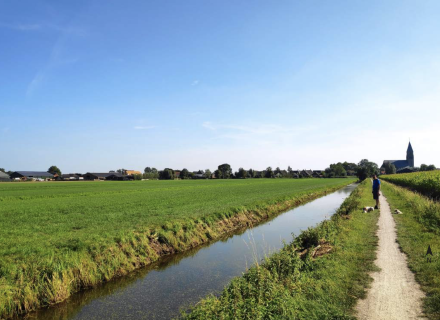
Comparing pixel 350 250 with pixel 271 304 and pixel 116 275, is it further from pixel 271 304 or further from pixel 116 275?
pixel 116 275

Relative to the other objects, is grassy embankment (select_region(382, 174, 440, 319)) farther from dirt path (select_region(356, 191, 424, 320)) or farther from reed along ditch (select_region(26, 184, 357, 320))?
reed along ditch (select_region(26, 184, 357, 320))

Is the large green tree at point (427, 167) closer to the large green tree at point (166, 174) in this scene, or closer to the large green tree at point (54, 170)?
the large green tree at point (166, 174)

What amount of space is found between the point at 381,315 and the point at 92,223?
51.1 ft

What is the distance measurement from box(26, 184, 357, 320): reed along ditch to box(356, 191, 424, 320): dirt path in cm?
368

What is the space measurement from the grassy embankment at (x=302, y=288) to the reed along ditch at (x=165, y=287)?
57.5 inches

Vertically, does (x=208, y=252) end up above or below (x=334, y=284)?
below

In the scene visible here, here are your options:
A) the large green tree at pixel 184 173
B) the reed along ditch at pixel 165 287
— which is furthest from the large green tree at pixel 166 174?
the reed along ditch at pixel 165 287

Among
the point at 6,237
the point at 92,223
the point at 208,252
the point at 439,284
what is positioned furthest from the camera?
the point at 92,223

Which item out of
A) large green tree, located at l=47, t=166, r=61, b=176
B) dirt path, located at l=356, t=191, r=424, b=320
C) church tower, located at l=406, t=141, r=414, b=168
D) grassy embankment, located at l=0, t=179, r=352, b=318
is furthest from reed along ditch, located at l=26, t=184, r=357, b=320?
church tower, located at l=406, t=141, r=414, b=168

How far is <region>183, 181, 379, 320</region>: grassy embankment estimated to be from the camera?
246 inches

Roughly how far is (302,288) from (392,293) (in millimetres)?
2067

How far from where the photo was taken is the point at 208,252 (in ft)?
49.3

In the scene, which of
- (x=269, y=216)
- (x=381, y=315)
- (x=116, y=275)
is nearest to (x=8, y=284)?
(x=116, y=275)

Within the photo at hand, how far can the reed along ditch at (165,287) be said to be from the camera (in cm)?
848
